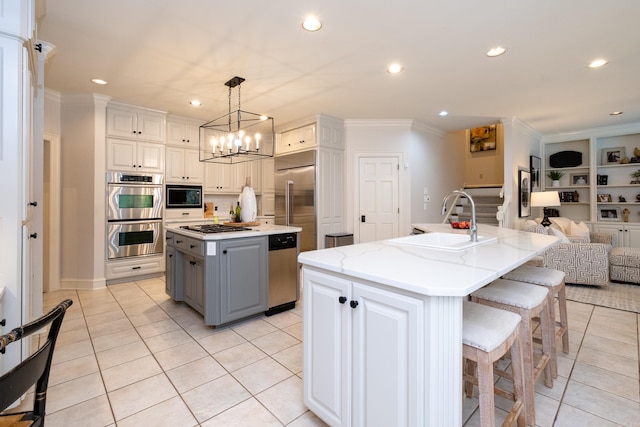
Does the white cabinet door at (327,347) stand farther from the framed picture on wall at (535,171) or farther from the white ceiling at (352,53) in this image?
the framed picture on wall at (535,171)

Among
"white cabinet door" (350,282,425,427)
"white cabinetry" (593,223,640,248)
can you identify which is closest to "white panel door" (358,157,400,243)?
"white cabinet door" (350,282,425,427)

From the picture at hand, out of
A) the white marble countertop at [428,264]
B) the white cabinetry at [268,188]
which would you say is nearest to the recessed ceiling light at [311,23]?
the white marble countertop at [428,264]

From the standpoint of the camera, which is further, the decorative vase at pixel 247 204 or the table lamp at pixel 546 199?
the table lamp at pixel 546 199

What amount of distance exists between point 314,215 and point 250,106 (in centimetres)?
194

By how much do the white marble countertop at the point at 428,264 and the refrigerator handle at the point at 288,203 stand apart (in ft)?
11.2

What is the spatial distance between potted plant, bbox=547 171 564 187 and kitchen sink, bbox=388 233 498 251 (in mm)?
5436

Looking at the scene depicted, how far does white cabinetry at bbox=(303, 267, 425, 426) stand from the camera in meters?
1.12

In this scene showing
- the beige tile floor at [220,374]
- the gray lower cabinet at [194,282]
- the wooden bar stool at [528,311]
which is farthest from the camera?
the gray lower cabinet at [194,282]

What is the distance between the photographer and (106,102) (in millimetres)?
4070

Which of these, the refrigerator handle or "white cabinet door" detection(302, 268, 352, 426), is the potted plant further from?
"white cabinet door" detection(302, 268, 352, 426)

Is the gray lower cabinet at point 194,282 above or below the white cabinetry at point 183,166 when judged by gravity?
below

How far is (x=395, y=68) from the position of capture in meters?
3.14

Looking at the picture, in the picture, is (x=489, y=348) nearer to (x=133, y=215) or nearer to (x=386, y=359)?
(x=386, y=359)

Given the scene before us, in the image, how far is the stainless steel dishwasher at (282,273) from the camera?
3086mm
